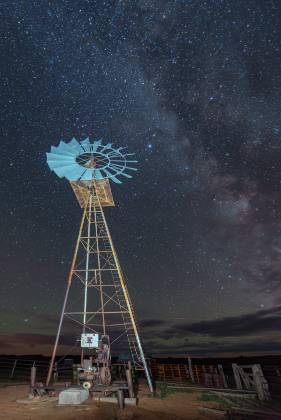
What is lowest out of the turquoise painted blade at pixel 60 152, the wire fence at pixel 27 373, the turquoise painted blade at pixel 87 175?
the wire fence at pixel 27 373

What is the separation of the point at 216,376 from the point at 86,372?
35.0 ft

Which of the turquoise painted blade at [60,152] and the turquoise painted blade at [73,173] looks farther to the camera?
the turquoise painted blade at [73,173]

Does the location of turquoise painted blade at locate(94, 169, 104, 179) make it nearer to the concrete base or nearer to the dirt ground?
the concrete base

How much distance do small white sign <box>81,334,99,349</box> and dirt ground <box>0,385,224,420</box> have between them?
3055 millimetres

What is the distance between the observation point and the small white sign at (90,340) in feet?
54.2

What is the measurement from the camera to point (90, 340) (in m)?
16.7

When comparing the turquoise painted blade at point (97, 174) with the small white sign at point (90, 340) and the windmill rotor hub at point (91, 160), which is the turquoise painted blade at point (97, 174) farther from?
the small white sign at point (90, 340)

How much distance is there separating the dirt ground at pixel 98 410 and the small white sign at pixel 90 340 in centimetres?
306

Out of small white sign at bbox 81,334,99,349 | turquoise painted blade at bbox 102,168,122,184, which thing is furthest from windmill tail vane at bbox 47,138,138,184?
small white sign at bbox 81,334,99,349

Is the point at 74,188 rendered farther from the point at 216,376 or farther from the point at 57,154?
the point at 216,376

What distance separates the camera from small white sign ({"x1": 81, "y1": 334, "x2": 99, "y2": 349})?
16516mm

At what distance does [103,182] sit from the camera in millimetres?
19844

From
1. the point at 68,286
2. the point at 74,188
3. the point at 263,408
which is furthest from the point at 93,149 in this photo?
the point at 263,408

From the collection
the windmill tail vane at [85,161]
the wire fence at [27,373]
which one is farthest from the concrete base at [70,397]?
the windmill tail vane at [85,161]
